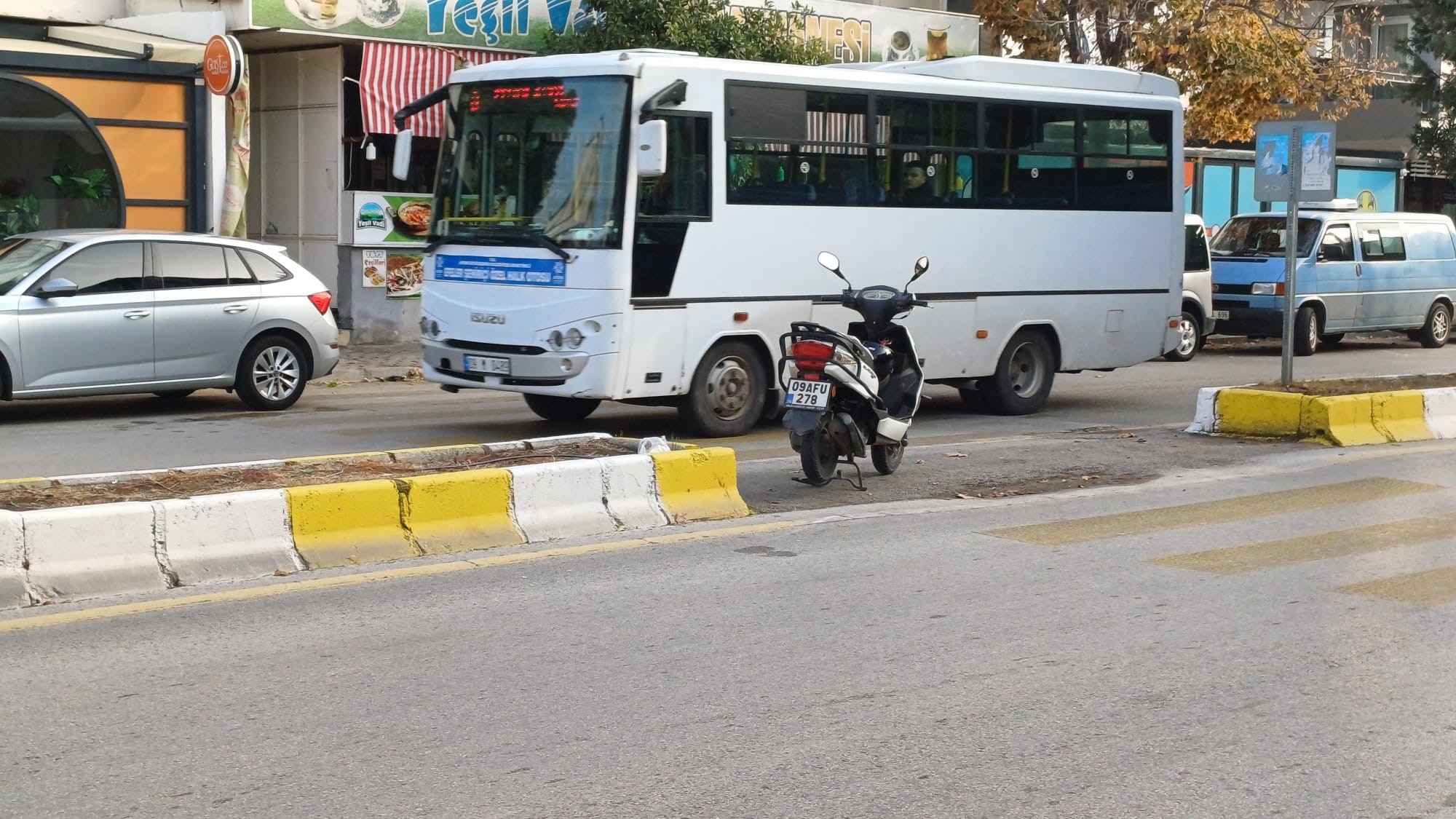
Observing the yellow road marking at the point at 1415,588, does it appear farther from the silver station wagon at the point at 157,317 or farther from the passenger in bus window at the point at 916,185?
the silver station wagon at the point at 157,317

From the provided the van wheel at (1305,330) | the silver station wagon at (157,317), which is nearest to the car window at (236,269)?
the silver station wagon at (157,317)

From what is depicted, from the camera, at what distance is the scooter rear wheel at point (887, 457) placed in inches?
433

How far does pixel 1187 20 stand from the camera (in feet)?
85.6

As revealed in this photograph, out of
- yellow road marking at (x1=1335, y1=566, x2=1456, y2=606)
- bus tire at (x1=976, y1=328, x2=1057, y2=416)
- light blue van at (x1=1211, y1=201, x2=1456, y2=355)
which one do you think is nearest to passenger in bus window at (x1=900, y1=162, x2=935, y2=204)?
bus tire at (x1=976, y1=328, x2=1057, y2=416)

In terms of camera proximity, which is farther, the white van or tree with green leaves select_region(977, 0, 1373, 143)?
tree with green leaves select_region(977, 0, 1373, 143)

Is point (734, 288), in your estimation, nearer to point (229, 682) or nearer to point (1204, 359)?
point (229, 682)

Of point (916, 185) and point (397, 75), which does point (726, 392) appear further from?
point (397, 75)

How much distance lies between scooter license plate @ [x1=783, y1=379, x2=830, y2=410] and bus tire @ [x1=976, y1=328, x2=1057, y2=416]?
5346 millimetres

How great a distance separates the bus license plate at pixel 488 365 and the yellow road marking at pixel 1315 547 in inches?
219

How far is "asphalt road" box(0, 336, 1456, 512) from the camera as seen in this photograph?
36.0 ft

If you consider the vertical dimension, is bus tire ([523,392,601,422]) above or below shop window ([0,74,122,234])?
below

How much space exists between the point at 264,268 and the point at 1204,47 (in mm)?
16898

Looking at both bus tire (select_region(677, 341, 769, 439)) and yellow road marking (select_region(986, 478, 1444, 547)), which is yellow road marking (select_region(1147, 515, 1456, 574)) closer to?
yellow road marking (select_region(986, 478, 1444, 547))

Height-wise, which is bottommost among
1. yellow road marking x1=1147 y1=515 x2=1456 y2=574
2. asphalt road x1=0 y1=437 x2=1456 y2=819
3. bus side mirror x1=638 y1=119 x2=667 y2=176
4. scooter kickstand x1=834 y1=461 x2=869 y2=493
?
asphalt road x1=0 y1=437 x2=1456 y2=819
